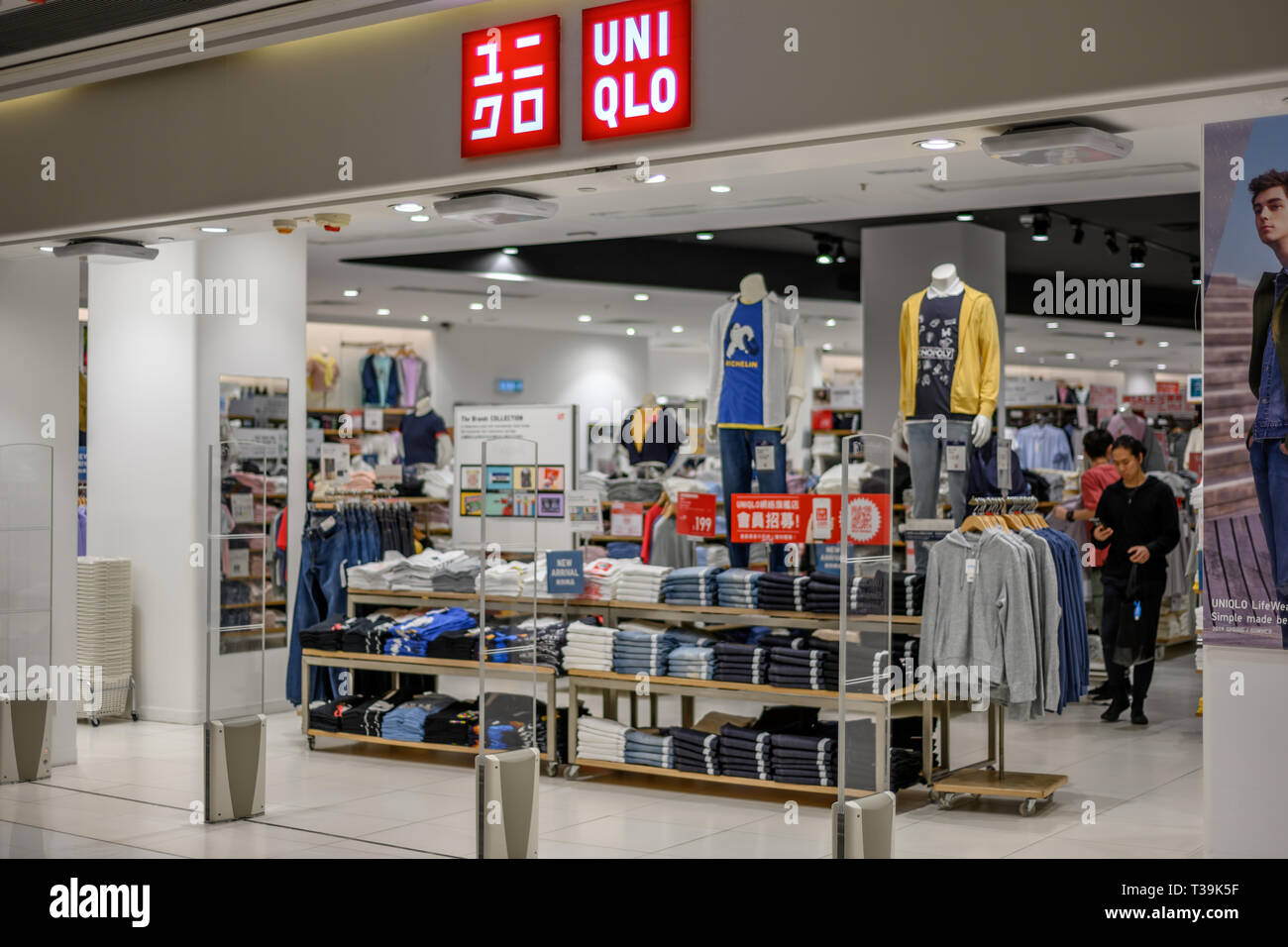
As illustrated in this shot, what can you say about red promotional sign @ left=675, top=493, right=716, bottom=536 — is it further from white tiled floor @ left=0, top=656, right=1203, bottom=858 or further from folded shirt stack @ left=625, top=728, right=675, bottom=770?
white tiled floor @ left=0, top=656, right=1203, bottom=858

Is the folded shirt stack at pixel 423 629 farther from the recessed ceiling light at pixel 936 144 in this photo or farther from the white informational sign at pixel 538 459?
the recessed ceiling light at pixel 936 144

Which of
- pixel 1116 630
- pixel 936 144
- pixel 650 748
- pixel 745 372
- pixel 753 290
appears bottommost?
pixel 650 748

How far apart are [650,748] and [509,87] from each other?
3.28m

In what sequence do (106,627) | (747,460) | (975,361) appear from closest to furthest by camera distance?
1. (975,361)
2. (747,460)
3. (106,627)

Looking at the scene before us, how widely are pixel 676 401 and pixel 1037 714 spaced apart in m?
17.5

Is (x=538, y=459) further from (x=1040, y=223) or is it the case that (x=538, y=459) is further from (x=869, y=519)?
(x=1040, y=223)

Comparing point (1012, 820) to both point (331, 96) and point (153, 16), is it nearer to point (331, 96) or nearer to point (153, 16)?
point (331, 96)

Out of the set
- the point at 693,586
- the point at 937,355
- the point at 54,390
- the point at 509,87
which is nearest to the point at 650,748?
the point at 693,586

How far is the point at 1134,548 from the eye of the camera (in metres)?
8.05

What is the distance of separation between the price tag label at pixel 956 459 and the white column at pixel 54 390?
466 centimetres

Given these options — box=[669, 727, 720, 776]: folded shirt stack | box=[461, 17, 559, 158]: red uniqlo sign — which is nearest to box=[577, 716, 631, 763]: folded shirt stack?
box=[669, 727, 720, 776]: folded shirt stack

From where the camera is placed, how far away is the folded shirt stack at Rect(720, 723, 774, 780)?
6125 mm

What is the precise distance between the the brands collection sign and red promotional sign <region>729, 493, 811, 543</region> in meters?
2.48

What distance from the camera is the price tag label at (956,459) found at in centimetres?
742
